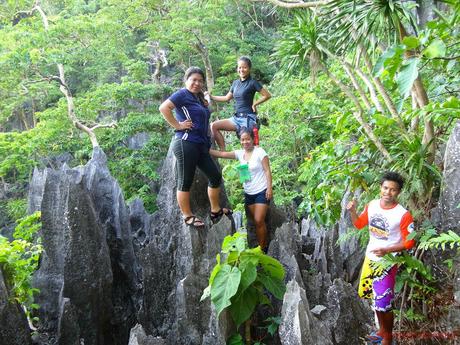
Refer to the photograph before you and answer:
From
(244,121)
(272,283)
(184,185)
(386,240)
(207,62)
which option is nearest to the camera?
(386,240)

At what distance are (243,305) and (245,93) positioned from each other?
221 centimetres

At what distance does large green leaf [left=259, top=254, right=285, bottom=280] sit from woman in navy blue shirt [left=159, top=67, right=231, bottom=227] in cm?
105

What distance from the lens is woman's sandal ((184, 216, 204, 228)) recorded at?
156 inches

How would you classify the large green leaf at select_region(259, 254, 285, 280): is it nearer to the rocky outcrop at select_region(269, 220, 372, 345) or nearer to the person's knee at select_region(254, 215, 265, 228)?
the rocky outcrop at select_region(269, 220, 372, 345)

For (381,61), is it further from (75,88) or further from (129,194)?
(75,88)

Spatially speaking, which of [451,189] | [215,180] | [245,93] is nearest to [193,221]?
[215,180]

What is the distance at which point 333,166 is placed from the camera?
157 inches

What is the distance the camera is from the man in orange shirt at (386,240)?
2.91m

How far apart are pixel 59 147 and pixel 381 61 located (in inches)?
441

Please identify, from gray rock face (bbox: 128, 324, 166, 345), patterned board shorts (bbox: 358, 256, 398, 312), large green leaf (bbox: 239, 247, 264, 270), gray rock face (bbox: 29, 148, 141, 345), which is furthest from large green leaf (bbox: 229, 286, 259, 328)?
gray rock face (bbox: 29, 148, 141, 345)

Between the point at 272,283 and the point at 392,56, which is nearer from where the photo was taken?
the point at 392,56

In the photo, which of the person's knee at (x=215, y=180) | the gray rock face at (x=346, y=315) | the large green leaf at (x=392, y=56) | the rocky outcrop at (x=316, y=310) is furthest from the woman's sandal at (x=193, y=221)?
the large green leaf at (x=392, y=56)

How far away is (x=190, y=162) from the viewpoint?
3771mm

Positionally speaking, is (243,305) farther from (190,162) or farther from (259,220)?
(190,162)
